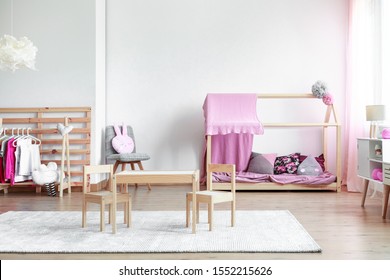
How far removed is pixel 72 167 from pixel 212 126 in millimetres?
2017

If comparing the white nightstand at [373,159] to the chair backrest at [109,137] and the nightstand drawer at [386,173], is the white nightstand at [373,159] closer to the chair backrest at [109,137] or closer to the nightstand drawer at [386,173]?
the nightstand drawer at [386,173]

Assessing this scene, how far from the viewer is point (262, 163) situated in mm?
7344

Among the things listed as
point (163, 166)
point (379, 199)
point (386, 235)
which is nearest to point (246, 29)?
point (163, 166)

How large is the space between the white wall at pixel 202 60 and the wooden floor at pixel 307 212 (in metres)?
1.05

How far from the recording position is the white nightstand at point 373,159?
16.1ft

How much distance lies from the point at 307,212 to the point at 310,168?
205 cm

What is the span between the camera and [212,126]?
22.9 ft

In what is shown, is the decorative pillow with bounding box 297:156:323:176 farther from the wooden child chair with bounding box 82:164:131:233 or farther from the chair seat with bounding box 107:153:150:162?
the wooden child chair with bounding box 82:164:131:233

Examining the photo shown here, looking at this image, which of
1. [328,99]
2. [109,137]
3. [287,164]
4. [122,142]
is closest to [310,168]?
[287,164]

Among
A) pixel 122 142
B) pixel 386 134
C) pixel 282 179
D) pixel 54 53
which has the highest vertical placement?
pixel 54 53

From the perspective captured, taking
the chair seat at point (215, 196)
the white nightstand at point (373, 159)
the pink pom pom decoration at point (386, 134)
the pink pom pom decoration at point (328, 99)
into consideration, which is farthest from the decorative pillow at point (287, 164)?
the chair seat at point (215, 196)

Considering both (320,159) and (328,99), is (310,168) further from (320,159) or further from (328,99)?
(328,99)

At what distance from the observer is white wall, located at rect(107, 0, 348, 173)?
778 cm

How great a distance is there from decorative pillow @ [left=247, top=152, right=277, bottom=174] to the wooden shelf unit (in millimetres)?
2323
